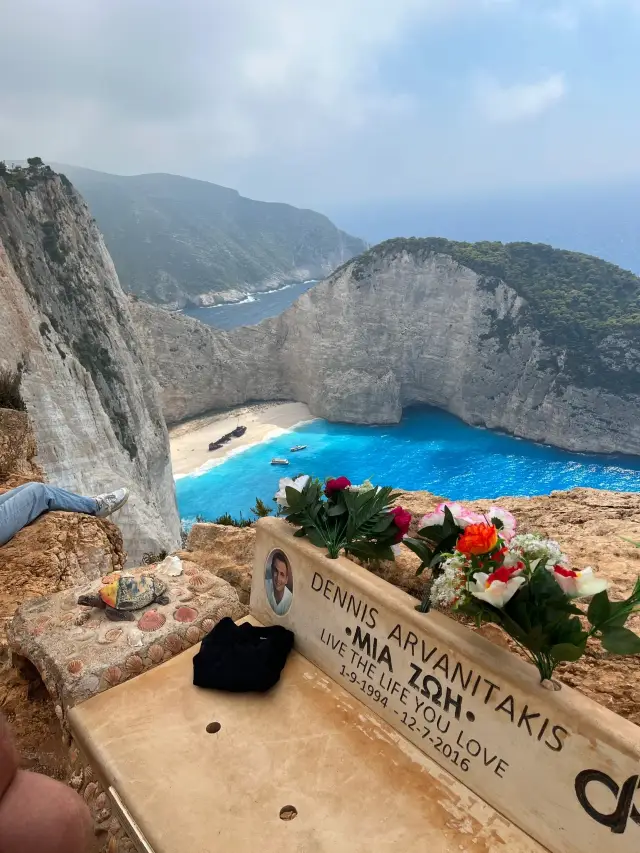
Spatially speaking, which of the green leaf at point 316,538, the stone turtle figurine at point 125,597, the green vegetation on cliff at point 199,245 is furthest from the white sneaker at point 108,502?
the green vegetation on cliff at point 199,245

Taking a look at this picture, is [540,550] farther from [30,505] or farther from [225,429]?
[225,429]

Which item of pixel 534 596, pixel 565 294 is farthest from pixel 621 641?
pixel 565 294

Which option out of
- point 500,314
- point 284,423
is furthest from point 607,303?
point 284,423

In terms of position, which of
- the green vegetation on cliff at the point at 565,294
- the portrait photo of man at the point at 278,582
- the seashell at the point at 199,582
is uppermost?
the green vegetation on cliff at the point at 565,294

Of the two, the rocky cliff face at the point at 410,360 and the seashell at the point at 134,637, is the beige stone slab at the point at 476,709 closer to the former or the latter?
the seashell at the point at 134,637

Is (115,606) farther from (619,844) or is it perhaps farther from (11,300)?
(11,300)

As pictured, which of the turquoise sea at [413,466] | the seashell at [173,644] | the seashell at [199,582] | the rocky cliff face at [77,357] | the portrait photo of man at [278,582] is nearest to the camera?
the portrait photo of man at [278,582]

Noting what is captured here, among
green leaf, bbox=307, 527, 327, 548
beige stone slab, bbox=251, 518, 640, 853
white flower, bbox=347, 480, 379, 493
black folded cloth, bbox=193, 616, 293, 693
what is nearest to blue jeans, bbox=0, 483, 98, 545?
black folded cloth, bbox=193, 616, 293, 693
